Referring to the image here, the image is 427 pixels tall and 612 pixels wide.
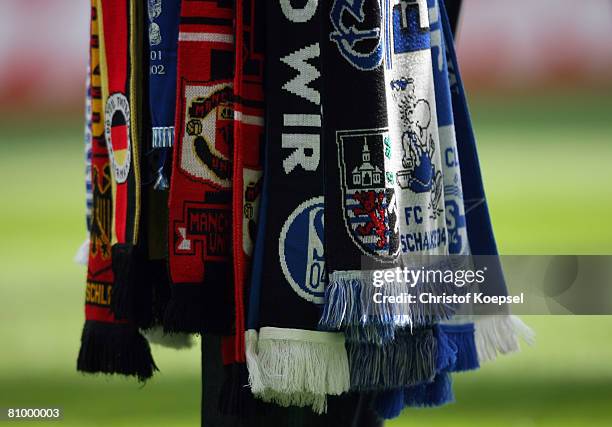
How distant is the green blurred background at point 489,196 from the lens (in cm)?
258

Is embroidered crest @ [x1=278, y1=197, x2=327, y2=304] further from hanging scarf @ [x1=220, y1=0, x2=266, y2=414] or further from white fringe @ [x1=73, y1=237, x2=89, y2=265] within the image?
white fringe @ [x1=73, y1=237, x2=89, y2=265]

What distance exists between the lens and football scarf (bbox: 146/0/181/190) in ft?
4.11

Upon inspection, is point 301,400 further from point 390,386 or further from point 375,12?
point 375,12

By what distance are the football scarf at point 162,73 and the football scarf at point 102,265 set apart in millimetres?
50

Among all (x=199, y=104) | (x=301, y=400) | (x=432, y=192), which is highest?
(x=199, y=104)

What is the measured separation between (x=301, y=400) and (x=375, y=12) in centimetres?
47

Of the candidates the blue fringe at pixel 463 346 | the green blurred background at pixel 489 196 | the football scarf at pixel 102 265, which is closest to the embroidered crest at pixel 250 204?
the football scarf at pixel 102 265

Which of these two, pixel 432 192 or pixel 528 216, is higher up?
pixel 528 216

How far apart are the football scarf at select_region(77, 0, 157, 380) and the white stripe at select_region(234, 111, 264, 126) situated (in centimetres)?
18

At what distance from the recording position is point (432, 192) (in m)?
1.28

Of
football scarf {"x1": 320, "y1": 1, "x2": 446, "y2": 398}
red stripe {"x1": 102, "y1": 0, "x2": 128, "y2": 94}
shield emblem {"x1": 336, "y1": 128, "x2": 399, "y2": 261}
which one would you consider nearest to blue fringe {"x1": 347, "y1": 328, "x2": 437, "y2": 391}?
football scarf {"x1": 320, "y1": 1, "x2": 446, "y2": 398}

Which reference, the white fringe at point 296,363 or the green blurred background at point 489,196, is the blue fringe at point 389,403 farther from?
the green blurred background at point 489,196

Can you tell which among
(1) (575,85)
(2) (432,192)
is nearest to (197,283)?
(2) (432,192)
